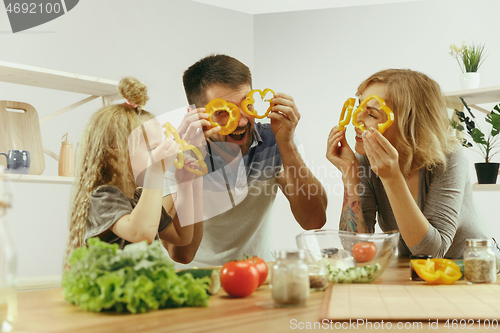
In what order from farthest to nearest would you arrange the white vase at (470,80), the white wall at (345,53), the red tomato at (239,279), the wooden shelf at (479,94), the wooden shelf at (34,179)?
the white wall at (345,53) → the white vase at (470,80) → the wooden shelf at (479,94) → the wooden shelf at (34,179) → the red tomato at (239,279)

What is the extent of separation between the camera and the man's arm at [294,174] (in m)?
2.01

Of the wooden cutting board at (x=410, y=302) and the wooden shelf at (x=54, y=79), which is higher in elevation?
the wooden shelf at (x=54, y=79)

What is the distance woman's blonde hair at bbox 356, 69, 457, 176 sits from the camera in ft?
5.97

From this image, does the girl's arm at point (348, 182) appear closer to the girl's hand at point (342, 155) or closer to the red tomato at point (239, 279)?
the girl's hand at point (342, 155)

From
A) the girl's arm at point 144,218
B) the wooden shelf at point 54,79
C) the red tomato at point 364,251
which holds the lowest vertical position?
the red tomato at point 364,251

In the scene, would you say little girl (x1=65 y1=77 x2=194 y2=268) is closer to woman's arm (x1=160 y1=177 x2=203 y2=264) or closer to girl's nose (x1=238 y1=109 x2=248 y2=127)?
woman's arm (x1=160 y1=177 x2=203 y2=264)

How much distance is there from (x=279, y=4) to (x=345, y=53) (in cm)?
78

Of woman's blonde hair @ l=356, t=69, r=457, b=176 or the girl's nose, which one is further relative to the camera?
the girl's nose

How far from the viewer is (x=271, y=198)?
7.22ft

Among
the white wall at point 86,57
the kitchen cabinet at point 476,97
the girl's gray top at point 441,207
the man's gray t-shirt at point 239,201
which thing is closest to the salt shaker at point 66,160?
the white wall at point 86,57

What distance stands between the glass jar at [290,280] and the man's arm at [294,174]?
120 centimetres

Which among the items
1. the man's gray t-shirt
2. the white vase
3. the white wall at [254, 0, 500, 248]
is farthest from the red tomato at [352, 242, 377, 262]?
the white wall at [254, 0, 500, 248]

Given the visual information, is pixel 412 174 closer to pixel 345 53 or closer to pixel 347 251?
pixel 347 251

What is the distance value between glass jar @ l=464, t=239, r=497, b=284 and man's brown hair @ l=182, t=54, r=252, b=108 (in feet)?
3.91
